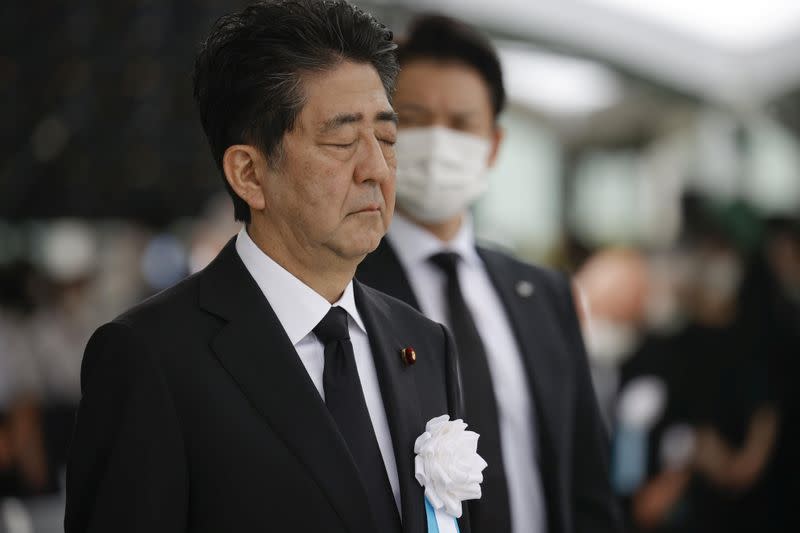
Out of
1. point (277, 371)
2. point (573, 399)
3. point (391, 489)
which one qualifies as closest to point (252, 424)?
point (277, 371)

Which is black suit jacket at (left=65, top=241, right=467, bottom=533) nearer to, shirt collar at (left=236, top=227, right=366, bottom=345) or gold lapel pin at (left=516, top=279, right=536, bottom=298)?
shirt collar at (left=236, top=227, right=366, bottom=345)

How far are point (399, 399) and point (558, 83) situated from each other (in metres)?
10.3

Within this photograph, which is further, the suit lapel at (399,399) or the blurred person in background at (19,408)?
the blurred person in background at (19,408)

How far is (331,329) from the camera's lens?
1.72 metres

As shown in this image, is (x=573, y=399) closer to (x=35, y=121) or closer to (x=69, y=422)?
(x=69, y=422)

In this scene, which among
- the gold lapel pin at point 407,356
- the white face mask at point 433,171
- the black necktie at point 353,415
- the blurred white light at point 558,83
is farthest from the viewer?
the blurred white light at point 558,83

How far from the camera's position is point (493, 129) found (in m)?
2.63

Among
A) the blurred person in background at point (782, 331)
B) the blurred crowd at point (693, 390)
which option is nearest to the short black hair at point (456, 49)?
the blurred crowd at point (693, 390)

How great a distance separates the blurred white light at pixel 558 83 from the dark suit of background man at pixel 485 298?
795 cm

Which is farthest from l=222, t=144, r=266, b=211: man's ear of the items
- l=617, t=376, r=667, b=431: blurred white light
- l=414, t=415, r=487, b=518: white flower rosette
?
l=617, t=376, r=667, b=431: blurred white light

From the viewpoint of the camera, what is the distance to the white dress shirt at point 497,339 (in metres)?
2.34

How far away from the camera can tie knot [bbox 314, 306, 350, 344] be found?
172cm

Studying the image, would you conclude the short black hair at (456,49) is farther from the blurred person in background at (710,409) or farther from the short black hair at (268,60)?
the blurred person in background at (710,409)

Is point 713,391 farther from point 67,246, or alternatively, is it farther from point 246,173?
point 67,246
